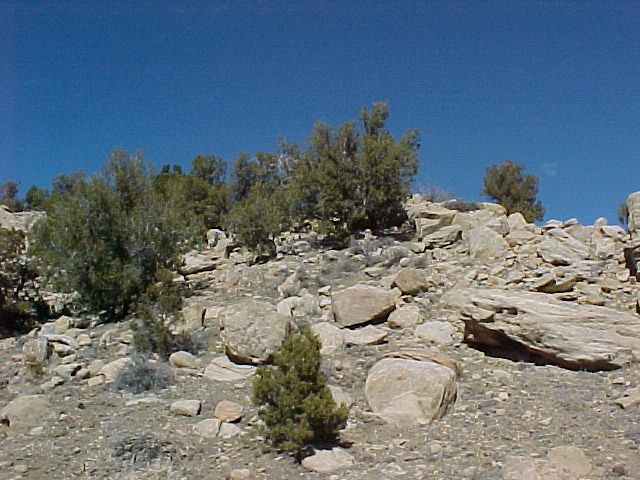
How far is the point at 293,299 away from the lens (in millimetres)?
11164

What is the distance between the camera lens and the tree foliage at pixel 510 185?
23.5 metres

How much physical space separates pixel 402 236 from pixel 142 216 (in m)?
5.91

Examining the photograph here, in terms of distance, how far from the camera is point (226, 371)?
891 cm

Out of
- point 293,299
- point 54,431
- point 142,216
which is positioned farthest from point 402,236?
point 54,431

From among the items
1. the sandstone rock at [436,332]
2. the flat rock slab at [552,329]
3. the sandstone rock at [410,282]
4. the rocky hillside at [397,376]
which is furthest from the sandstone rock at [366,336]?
the sandstone rock at [410,282]

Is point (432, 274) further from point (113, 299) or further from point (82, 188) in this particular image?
point (82, 188)

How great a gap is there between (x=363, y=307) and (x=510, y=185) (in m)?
15.6

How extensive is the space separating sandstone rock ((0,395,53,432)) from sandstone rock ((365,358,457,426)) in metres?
3.91

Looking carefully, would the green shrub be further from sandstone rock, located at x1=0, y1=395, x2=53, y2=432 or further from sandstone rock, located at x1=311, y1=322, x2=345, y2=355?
sandstone rock, located at x1=0, y1=395, x2=53, y2=432

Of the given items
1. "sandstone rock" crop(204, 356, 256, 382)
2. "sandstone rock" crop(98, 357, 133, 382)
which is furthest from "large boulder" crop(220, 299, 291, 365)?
"sandstone rock" crop(98, 357, 133, 382)

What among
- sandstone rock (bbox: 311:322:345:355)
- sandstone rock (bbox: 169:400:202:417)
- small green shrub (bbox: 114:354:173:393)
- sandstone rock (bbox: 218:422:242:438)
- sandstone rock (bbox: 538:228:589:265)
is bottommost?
sandstone rock (bbox: 218:422:242:438)

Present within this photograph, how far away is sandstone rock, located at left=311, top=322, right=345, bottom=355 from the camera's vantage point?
9.20m

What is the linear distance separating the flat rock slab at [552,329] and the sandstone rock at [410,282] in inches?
65.7

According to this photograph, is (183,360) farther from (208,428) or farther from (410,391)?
(410,391)
